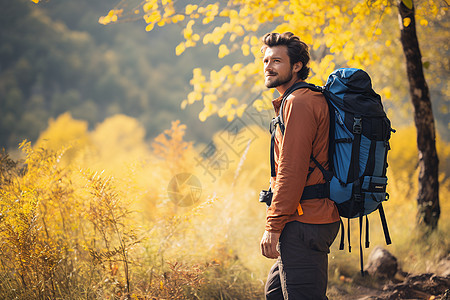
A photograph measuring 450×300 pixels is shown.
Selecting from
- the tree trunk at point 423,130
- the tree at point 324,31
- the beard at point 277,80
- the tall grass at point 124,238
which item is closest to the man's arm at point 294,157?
the beard at point 277,80

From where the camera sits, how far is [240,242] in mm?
4141

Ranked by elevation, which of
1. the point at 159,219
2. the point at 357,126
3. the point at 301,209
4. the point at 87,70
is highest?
the point at 87,70

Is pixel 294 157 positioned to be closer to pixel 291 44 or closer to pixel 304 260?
pixel 304 260

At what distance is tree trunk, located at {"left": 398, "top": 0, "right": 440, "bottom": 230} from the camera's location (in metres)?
4.12

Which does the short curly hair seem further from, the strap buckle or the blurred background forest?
the blurred background forest

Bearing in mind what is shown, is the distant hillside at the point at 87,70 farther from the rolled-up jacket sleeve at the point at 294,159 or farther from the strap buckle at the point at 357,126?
the strap buckle at the point at 357,126

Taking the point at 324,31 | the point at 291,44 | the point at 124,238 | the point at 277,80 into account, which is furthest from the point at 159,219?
the point at 324,31

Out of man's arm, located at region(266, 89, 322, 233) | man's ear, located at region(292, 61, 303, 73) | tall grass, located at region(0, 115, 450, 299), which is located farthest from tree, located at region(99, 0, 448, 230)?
man's arm, located at region(266, 89, 322, 233)

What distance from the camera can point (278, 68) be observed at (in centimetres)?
192

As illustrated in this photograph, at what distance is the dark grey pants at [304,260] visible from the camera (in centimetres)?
170

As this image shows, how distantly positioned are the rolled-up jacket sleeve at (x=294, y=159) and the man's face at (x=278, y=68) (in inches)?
9.9

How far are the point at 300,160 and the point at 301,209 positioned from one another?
0.83ft

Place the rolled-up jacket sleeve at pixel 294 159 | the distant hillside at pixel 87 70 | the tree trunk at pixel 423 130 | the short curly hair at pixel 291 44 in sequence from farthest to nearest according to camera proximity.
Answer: the distant hillside at pixel 87 70 → the tree trunk at pixel 423 130 → the short curly hair at pixel 291 44 → the rolled-up jacket sleeve at pixel 294 159

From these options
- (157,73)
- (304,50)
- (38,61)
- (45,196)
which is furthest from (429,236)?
(157,73)
